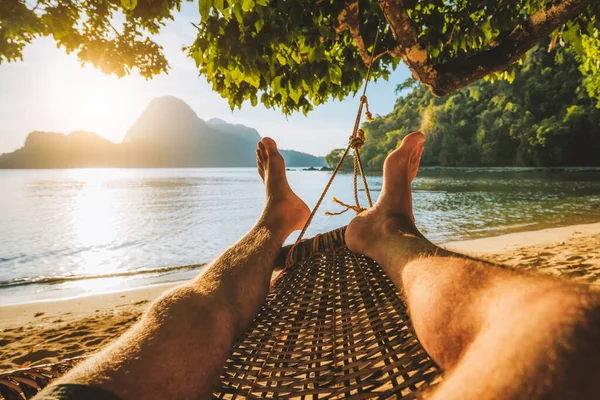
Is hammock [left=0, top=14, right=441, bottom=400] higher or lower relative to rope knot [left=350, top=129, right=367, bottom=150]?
lower

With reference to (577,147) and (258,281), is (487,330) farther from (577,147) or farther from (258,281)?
(577,147)

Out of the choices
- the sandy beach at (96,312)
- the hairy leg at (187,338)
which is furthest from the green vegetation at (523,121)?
the hairy leg at (187,338)

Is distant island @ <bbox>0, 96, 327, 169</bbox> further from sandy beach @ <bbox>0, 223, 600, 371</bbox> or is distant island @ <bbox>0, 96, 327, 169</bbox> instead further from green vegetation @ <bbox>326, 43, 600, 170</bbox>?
sandy beach @ <bbox>0, 223, 600, 371</bbox>

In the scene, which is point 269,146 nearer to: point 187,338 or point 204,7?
point 204,7

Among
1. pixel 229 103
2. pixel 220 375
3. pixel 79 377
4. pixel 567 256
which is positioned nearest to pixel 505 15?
pixel 229 103

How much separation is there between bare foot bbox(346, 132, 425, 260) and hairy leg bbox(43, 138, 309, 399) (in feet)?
1.92

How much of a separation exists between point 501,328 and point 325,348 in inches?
35.2

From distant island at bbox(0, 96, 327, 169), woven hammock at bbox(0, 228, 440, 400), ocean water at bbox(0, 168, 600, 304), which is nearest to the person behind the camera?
woven hammock at bbox(0, 228, 440, 400)

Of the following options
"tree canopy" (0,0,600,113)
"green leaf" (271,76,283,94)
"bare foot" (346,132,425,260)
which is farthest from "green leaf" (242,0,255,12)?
"bare foot" (346,132,425,260)

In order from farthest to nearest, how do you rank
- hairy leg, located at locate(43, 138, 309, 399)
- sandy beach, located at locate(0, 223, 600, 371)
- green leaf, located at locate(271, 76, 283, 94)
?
sandy beach, located at locate(0, 223, 600, 371)
green leaf, located at locate(271, 76, 283, 94)
hairy leg, located at locate(43, 138, 309, 399)

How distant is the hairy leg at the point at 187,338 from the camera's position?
0.88 meters

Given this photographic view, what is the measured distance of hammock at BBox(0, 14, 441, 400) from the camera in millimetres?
1039

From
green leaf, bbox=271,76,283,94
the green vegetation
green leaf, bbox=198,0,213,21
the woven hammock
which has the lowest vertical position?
the woven hammock

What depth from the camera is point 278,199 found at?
7.80ft
